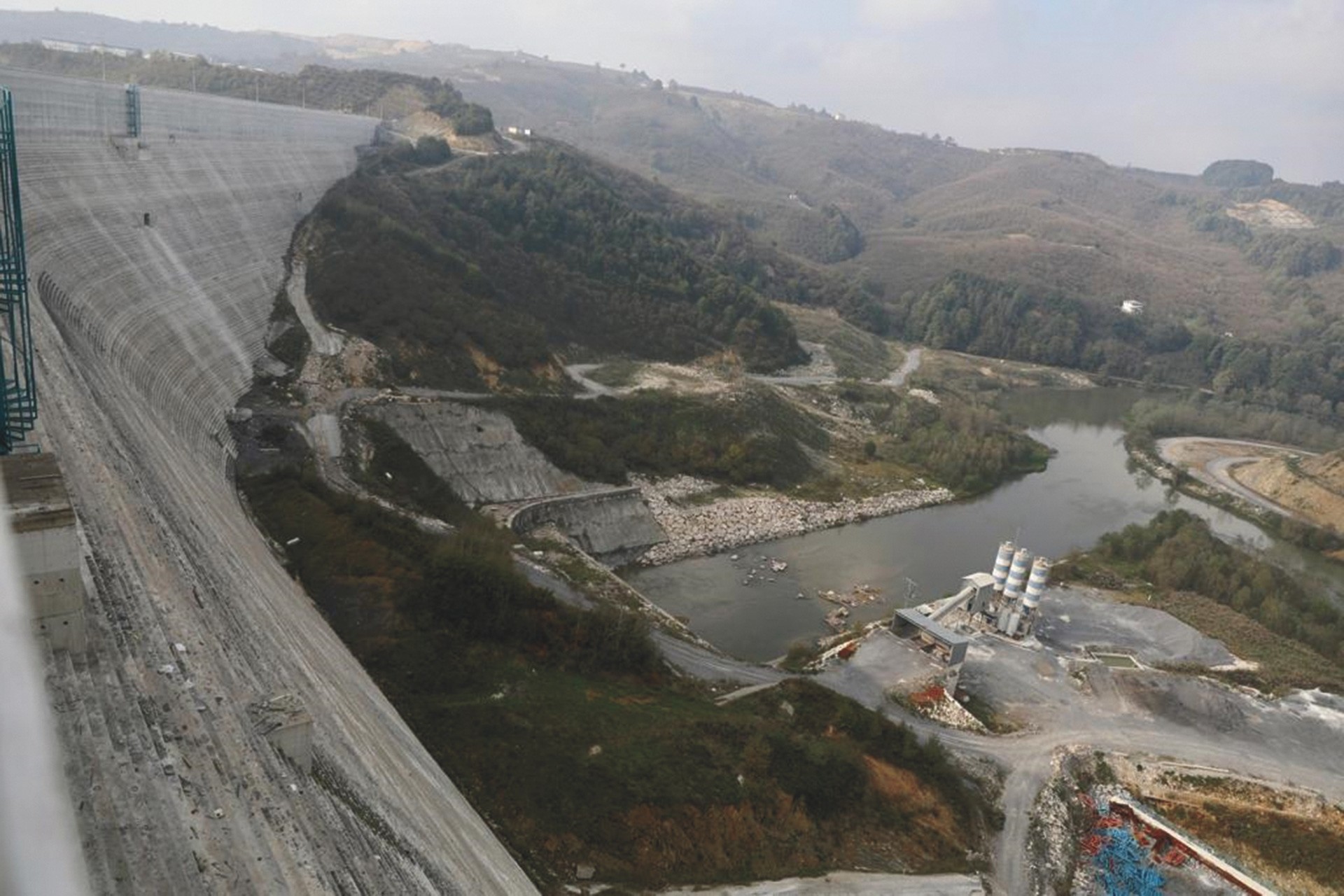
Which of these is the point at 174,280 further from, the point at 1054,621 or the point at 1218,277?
the point at 1218,277

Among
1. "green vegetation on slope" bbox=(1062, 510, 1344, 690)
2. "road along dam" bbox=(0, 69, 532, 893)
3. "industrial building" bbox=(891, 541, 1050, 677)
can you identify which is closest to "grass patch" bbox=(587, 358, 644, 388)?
"road along dam" bbox=(0, 69, 532, 893)

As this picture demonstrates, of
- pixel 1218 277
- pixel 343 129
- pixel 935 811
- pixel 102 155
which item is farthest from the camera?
pixel 1218 277

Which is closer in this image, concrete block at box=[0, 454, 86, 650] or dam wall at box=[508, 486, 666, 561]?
concrete block at box=[0, 454, 86, 650]

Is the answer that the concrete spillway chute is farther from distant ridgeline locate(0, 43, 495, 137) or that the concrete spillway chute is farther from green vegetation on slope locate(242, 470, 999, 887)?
distant ridgeline locate(0, 43, 495, 137)

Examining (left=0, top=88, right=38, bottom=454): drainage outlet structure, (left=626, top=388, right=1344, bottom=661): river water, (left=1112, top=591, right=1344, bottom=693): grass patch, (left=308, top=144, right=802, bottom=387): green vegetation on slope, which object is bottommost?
(left=626, top=388, right=1344, bottom=661): river water

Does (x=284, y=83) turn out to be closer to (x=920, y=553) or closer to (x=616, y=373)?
(x=616, y=373)

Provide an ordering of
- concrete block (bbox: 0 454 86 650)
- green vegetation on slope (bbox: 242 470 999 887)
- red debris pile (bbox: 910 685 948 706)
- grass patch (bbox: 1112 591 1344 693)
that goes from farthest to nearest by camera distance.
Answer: grass patch (bbox: 1112 591 1344 693) < red debris pile (bbox: 910 685 948 706) < green vegetation on slope (bbox: 242 470 999 887) < concrete block (bbox: 0 454 86 650)

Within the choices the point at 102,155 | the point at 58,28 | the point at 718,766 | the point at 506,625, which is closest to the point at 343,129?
the point at 102,155
